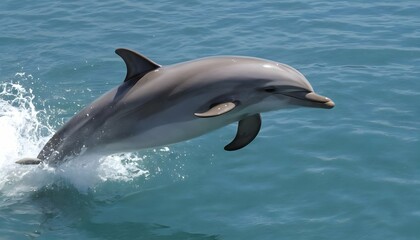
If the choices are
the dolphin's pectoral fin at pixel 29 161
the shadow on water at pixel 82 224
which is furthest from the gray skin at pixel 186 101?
the shadow on water at pixel 82 224

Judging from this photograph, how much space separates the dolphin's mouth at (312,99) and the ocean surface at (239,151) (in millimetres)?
1541

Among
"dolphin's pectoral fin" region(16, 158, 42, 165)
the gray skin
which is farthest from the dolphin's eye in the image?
"dolphin's pectoral fin" region(16, 158, 42, 165)

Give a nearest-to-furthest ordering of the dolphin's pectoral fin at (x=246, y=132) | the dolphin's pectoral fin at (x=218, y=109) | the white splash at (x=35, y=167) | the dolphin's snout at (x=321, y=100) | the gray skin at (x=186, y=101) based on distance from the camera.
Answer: the dolphin's pectoral fin at (x=218, y=109), the dolphin's snout at (x=321, y=100), the gray skin at (x=186, y=101), the dolphin's pectoral fin at (x=246, y=132), the white splash at (x=35, y=167)

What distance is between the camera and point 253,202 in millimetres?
11156

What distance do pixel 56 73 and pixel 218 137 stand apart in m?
4.57

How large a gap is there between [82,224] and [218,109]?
8.28ft

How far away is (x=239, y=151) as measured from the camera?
12.7m

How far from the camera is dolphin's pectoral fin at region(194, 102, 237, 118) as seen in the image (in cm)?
962

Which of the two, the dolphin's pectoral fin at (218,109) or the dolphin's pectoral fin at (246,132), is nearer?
the dolphin's pectoral fin at (218,109)

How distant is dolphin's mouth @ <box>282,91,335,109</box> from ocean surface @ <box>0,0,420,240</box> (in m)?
1.54

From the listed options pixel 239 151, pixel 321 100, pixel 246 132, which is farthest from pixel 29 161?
pixel 321 100

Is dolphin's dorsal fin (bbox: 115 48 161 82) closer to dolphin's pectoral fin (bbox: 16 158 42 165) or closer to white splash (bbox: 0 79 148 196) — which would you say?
white splash (bbox: 0 79 148 196)

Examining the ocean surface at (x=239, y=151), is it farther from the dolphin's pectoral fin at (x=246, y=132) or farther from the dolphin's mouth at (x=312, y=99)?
the dolphin's mouth at (x=312, y=99)

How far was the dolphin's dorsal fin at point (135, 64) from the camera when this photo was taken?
10445 mm
